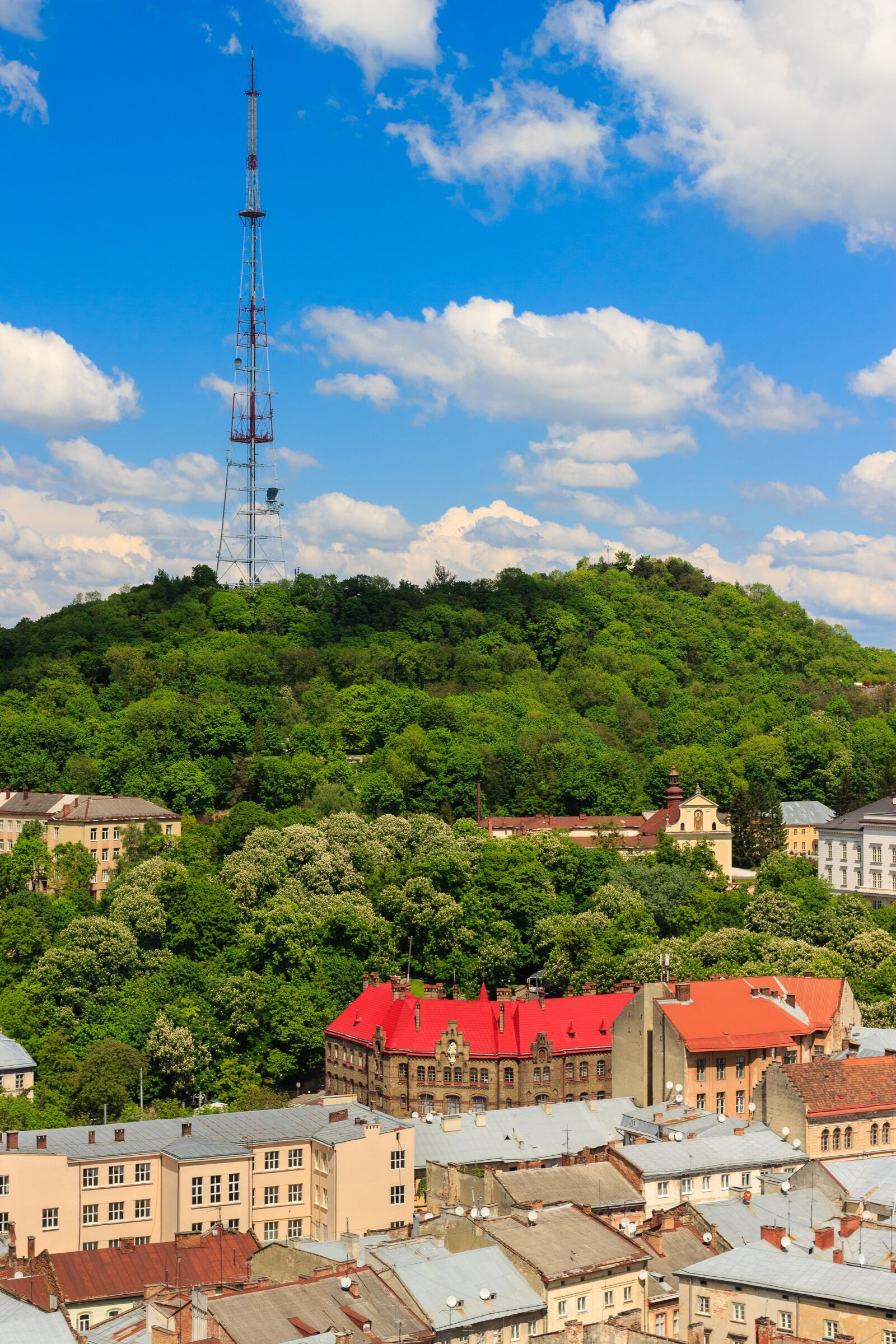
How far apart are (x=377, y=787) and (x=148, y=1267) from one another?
70257 millimetres

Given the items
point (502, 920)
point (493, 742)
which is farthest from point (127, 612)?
point (502, 920)

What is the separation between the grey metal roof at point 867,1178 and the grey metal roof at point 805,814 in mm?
78279

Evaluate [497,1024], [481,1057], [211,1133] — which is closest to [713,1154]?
[481,1057]

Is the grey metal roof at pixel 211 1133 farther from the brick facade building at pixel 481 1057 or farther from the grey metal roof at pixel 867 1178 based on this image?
the grey metal roof at pixel 867 1178

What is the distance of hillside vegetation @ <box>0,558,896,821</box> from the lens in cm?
12431

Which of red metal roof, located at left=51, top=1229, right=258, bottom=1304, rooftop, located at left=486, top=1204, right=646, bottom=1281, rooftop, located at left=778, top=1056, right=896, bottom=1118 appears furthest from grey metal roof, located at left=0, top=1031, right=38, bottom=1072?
rooftop, located at left=778, top=1056, right=896, bottom=1118

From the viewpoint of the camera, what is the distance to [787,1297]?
45531mm

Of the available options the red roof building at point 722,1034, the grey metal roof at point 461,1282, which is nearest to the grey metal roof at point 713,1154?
the red roof building at point 722,1034

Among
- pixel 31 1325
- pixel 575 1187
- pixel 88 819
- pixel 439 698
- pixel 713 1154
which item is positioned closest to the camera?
pixel 31 1325

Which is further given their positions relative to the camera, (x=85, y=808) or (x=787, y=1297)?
(x=85, y=808)

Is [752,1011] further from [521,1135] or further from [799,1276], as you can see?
[799,1276]

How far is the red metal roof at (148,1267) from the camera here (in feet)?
171

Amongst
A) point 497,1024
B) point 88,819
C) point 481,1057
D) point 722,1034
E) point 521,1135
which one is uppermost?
point 88,819

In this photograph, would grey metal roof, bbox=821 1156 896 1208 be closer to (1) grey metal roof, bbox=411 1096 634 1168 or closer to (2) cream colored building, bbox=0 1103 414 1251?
(1) grey metal roof, bbox=411 1096 634 1168
